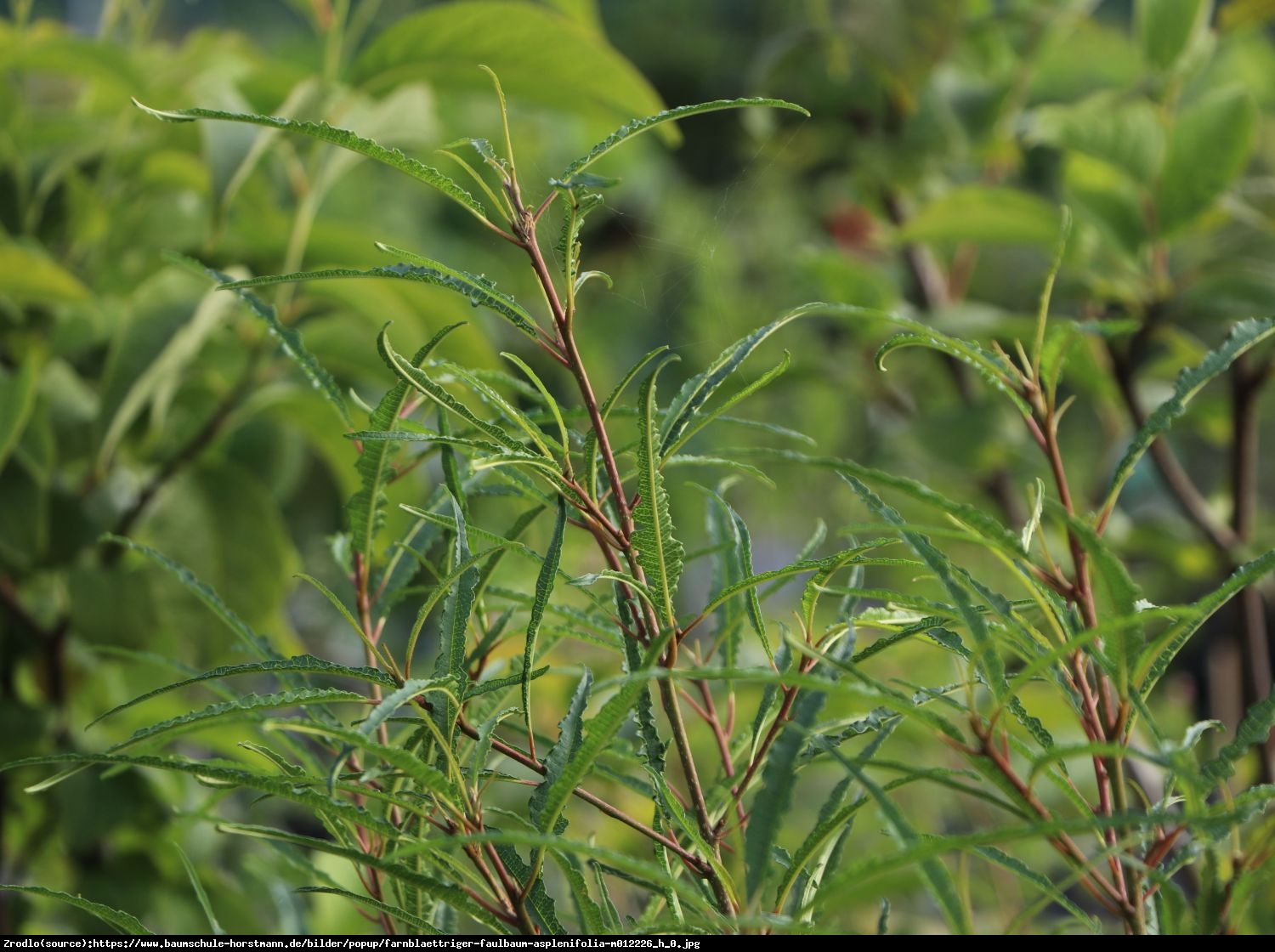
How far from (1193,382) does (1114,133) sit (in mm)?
341

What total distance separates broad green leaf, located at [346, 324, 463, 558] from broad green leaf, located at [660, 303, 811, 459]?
0.15ft

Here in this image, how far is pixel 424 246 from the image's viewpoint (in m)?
1.15

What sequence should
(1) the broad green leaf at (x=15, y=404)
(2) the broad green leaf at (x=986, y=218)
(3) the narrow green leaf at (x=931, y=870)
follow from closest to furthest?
(3) the narrow green leaf at (x=931, y=870) → (1) the broad green leaf at (x=15, y=404) → (2) the broad green leaf at (x=986, y=218)

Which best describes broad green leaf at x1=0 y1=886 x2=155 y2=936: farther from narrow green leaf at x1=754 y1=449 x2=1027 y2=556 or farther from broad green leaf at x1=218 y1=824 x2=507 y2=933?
narrow green leaf at x1=754 y1=449 x2=1027 y2=556

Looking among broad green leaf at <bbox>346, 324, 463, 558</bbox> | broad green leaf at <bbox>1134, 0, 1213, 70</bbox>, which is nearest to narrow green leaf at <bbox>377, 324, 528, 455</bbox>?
broad green leaf at <bbox>346, 324, 463, 558</bbox>

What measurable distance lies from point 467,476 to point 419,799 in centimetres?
7

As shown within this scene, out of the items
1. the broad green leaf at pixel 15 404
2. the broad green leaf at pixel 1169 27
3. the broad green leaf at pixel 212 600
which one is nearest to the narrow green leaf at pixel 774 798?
the broad green leaf at pixel 212 600

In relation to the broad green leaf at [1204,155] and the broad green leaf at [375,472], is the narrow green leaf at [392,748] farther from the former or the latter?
the broad green leaf at [1204,155]

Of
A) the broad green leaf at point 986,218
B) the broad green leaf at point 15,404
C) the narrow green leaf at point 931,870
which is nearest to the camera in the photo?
the narrow green leaf at point 931,870

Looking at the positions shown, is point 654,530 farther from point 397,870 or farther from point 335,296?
point 335,296

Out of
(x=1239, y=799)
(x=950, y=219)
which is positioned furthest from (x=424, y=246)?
(x=1239, y=799)

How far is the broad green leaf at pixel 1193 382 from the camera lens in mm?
210

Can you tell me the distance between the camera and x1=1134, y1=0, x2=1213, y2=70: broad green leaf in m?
0.55
